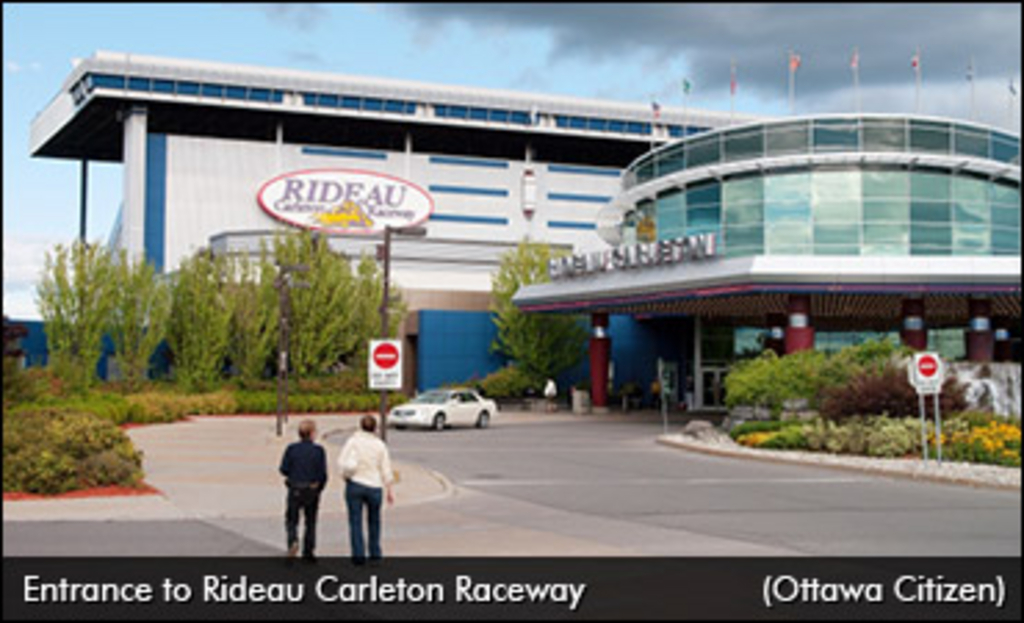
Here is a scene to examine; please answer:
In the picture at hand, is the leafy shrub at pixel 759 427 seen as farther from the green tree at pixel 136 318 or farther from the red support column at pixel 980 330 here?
the green tree at pixel 136 318

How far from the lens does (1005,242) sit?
4284 cm

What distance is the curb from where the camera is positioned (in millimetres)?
21000

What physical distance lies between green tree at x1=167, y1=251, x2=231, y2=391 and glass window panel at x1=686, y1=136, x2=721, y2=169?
66.7 feet

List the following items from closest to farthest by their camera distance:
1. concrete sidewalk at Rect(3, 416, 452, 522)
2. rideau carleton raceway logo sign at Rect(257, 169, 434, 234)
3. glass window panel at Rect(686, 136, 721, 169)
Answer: concrete sidewalk at Rect(3, 416, 452, 522), glass window panel at Rect(686, 136, 721, 169), rideau carleton raceway logo sign at Rect(257, 169, 434, 234)

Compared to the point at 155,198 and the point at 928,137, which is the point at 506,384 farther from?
the point at 155,198

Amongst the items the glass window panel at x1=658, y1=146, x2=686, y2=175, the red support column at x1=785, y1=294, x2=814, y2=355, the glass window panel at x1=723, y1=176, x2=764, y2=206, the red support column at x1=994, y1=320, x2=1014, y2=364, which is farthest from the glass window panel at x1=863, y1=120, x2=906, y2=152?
the red support column at x1=994, y1=320, x2=1014, y2=364

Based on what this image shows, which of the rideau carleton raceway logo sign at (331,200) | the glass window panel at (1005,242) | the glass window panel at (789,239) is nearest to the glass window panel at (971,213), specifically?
the glass window panel at (1005,242)

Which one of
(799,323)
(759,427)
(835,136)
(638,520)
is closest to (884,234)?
(835,136)

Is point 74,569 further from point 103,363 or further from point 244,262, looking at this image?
point 103,363

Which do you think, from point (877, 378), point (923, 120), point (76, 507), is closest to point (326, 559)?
point (76, 507)

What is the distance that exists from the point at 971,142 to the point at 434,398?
22.8m

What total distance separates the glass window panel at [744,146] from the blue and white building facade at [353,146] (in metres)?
28.5

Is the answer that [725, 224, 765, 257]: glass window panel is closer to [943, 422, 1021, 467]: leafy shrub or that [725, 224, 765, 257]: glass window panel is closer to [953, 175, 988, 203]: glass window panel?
[953, 175, 988, 203]: glass window panel

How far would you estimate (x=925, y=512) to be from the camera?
16.8 m
